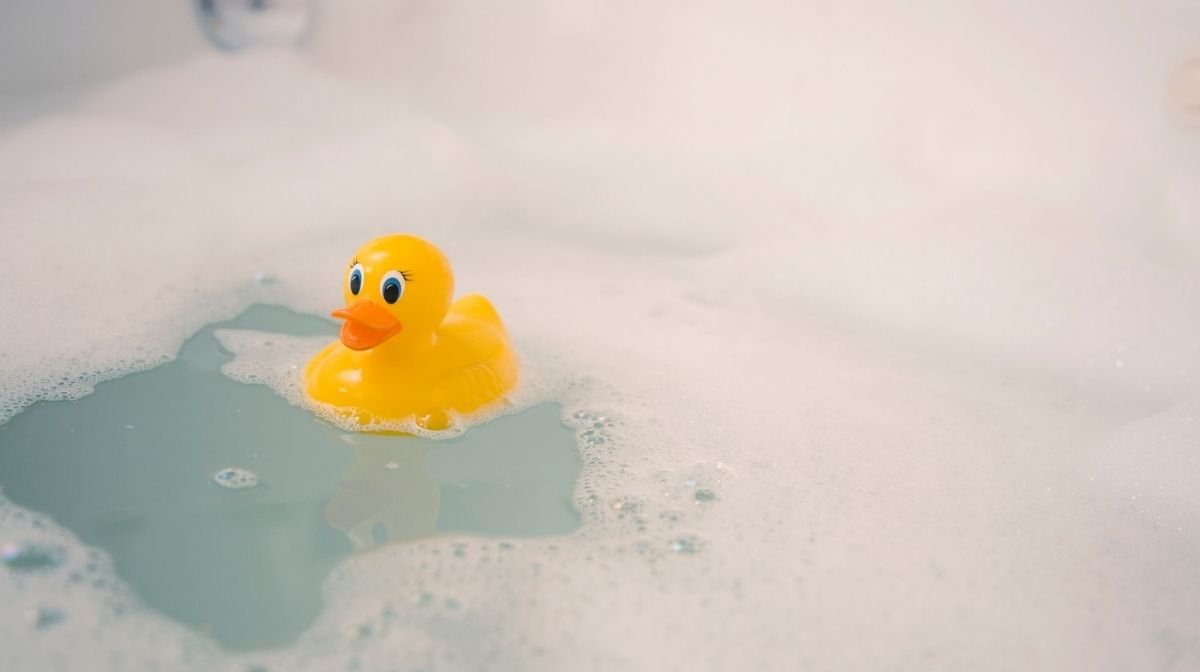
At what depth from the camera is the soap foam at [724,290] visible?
0.84 metres

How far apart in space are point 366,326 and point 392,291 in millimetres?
39

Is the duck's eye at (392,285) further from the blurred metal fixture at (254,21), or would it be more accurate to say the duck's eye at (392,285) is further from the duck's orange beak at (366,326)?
the blurred metal fixture at (254,21)

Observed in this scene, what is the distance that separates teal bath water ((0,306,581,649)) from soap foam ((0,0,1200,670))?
0.09 feet

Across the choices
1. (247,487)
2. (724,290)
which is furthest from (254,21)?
(247,487)

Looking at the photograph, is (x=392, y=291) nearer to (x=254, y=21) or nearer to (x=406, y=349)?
(x=406, y=349)

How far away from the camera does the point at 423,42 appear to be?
1775 millimetres

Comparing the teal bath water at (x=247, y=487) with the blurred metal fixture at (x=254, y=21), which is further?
the blurred metal fixture at (x=254, y=21)

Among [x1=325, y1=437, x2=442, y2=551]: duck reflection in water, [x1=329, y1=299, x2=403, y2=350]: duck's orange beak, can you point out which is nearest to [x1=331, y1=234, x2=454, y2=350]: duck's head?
[x1=329, y1=299, x2=403, y2=350]: duck's orange beak

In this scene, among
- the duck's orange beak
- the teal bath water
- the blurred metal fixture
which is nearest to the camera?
the teal bath water

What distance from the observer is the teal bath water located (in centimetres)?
84

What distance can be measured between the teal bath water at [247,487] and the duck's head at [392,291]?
0.35ft

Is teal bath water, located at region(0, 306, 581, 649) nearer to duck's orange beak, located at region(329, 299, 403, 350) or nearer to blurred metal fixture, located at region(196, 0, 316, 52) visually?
duck's orange beak, located at region(329, 299, 403, 350)

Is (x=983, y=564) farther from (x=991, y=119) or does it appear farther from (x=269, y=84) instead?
(x=269, y=84)

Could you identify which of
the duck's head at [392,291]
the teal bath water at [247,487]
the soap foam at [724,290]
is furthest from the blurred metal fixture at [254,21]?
the duck's head at [392,291]
